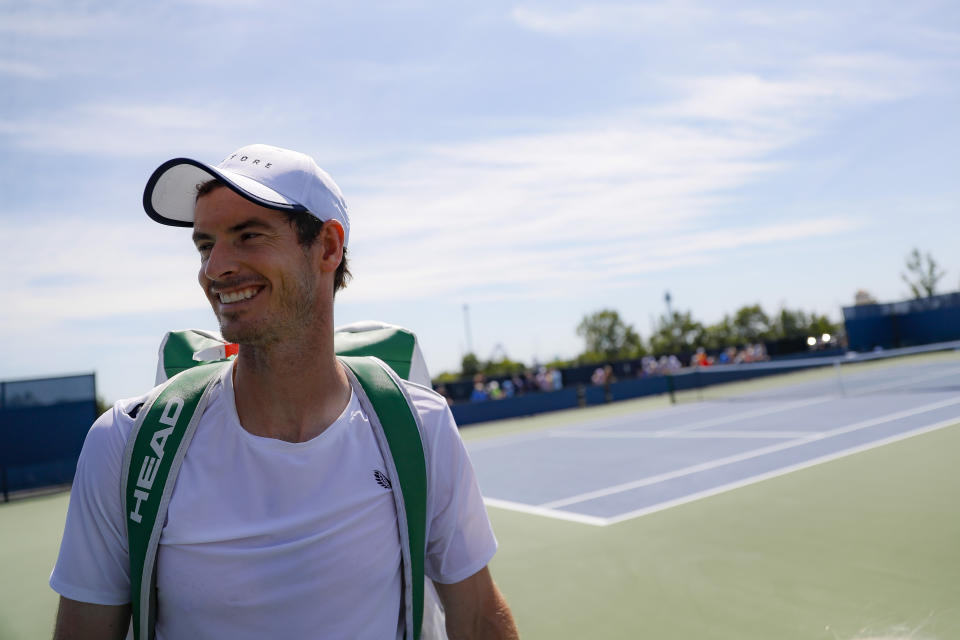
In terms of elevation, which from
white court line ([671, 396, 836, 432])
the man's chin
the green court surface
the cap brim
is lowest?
the green court surface

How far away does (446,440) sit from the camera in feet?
6.26

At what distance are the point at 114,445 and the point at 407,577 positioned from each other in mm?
796

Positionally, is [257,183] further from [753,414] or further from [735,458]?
[753,414]

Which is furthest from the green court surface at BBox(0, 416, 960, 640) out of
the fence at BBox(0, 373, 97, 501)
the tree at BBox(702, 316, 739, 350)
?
the tree at BBox(702, 316, 739, 350)

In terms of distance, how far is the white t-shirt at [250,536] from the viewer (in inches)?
63.2

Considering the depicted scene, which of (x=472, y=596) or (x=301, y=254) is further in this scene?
(x=472, y=596)

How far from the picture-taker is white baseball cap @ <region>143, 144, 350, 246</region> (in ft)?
5.72

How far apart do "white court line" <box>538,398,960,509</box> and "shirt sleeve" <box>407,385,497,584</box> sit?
248 inches

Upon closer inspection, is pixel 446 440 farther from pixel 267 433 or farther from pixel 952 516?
pixel 952 516

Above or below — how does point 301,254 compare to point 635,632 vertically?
above

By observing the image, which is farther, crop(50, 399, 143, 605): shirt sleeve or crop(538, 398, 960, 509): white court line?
crop(538, 398, 960, 509): white court line

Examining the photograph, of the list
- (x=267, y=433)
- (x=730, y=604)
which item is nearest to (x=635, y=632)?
(x=730, y=604)

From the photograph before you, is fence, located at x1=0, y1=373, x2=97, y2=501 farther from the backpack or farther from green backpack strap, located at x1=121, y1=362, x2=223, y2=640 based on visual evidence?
green backpack strap, located at x1=121, y1=362, x2=223, y2=640

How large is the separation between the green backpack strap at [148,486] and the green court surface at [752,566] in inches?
126
